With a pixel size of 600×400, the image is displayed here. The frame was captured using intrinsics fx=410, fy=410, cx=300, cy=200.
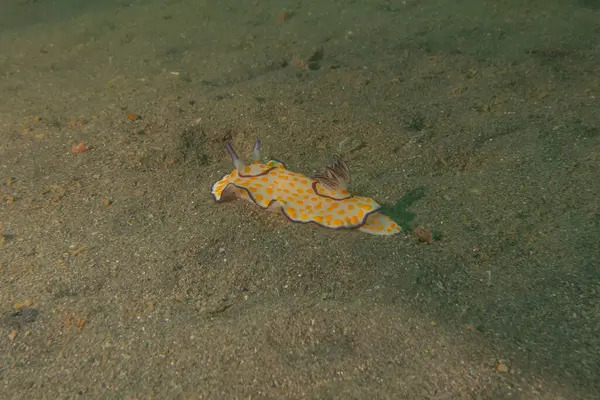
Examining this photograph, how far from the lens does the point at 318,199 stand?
3232 mm

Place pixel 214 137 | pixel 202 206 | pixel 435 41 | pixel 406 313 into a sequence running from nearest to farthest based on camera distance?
1. pixel 406 313
2. pixel 202 206
3. pixel 214 137
4. pixel 435 41

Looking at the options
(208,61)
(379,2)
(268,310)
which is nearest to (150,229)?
(268,310)

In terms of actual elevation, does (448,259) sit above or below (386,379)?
below

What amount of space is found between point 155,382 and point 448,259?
202 centimetres

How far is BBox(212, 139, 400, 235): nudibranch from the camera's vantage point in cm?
314

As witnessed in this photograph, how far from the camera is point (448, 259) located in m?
2.88

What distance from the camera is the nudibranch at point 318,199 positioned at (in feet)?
10.3

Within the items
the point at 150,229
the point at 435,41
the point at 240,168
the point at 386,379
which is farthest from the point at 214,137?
the point at 435,41

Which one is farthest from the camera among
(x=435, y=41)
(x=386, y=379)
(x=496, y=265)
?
(x=435, y=41)

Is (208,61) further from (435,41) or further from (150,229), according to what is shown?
(150,229)

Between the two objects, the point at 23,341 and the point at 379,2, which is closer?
the point at 23,341

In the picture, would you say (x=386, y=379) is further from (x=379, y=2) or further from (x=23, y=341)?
(x=379, y=2)

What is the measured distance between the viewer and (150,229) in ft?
10.9

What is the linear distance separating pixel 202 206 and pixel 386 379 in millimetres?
2190
